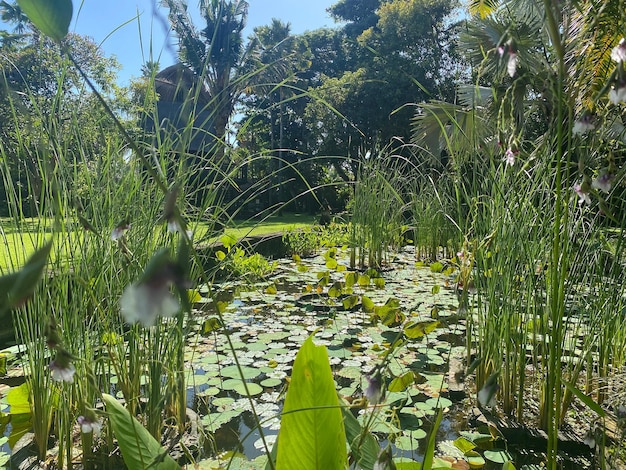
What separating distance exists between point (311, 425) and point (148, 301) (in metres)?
0.59

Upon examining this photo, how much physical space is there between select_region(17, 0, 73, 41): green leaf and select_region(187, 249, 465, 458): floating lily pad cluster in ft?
2.28

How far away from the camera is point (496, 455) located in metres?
1.29

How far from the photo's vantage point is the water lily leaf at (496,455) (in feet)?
4.17

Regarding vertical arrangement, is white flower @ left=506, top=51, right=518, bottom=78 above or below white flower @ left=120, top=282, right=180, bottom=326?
above

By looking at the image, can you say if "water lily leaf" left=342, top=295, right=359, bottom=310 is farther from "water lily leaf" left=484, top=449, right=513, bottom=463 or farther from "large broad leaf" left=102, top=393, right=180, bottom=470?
"large broad leaf" left=102, top=393, right=180, bottom=470

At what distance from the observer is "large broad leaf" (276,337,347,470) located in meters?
0.78

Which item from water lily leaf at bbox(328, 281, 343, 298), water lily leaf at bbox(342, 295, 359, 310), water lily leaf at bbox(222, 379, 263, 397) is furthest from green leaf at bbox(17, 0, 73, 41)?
water lily leaf at bbox(328, 281, 343, 298)

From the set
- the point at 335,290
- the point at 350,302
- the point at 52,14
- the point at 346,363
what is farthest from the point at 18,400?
the point at 335,290

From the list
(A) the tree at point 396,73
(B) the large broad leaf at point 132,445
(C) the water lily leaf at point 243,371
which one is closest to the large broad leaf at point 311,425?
(B) the large broad leaf at point 132,445

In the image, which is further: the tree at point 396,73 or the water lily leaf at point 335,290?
the tree at point 396,73

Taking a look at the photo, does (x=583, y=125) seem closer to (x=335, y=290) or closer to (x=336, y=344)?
(x=336, y=344)

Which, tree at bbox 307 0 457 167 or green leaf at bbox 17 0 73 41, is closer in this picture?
green leaf at bbox 17 0 73 41

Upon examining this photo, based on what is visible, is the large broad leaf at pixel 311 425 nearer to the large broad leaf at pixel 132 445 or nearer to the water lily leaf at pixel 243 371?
the large broad leaf at pixel 132 445

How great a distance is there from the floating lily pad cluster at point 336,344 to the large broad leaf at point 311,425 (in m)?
0.14
